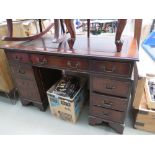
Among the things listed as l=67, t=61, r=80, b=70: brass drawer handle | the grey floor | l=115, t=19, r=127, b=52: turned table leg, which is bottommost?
the grey floor

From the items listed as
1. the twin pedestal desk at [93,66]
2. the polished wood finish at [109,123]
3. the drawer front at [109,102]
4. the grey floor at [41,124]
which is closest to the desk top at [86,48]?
the twin pedestal desk at [93,66]

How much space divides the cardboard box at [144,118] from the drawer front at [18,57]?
109 centimetres

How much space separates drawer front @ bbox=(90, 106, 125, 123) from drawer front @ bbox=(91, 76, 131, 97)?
20 cm

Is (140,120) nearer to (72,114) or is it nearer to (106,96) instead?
(106,96)

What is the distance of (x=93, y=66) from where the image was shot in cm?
108

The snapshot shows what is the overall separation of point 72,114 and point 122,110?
0.48 metres

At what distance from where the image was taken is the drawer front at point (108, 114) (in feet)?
4.09

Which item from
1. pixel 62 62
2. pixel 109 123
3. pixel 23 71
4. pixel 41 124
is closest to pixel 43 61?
pixel 62 62

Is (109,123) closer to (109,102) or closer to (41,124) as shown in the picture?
(109,102)

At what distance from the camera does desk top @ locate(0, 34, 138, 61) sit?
1.01 meters

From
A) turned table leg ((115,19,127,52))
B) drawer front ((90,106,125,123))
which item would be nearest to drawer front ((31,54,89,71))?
turned table leg ((115,19,127,52))

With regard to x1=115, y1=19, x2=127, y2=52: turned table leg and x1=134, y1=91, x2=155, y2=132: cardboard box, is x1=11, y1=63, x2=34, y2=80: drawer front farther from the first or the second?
x1=134, y1=91, x2=155, y2=132: cardboard box
